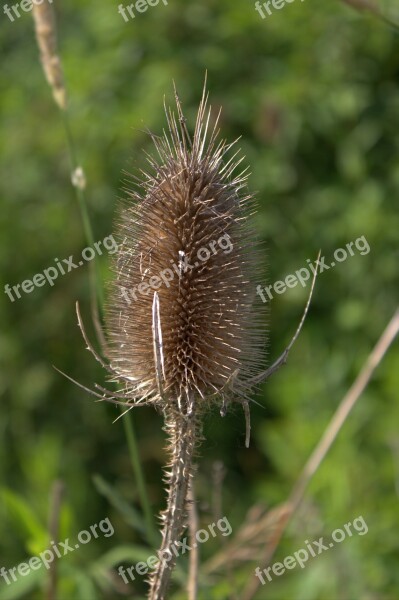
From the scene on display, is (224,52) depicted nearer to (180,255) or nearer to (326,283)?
(326,283)

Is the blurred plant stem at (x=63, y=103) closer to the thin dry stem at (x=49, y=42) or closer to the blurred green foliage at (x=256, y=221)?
the thin dry stem at (x=49, y=42)

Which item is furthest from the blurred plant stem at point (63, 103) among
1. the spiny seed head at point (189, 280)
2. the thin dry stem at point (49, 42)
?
the spiny seed head at point (189, 280)

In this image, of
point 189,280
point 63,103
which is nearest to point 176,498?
point 189,280

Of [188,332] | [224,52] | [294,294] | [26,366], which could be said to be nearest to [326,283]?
[294,294]

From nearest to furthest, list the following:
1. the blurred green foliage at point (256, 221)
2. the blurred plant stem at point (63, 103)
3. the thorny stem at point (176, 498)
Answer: the thorny stem at point (176, 498), the blurred plant stem at point (63, 103), the blurred green foliage at point (256, 221)

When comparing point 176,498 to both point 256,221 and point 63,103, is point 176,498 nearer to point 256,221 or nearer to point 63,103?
point 63,103

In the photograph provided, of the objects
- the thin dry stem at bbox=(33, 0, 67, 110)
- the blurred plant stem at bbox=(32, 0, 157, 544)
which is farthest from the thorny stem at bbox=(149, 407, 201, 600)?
the thin dry stem at bbox=(33, 0, 67, 110)

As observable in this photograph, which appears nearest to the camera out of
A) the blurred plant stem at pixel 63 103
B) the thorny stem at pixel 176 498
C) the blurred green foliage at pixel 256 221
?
the thorny stem at pixel 176 498

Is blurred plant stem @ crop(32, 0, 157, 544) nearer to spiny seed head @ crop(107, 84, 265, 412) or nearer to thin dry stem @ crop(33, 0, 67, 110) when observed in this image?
thin dry stem @ crop(33, 0, 67, 110)
